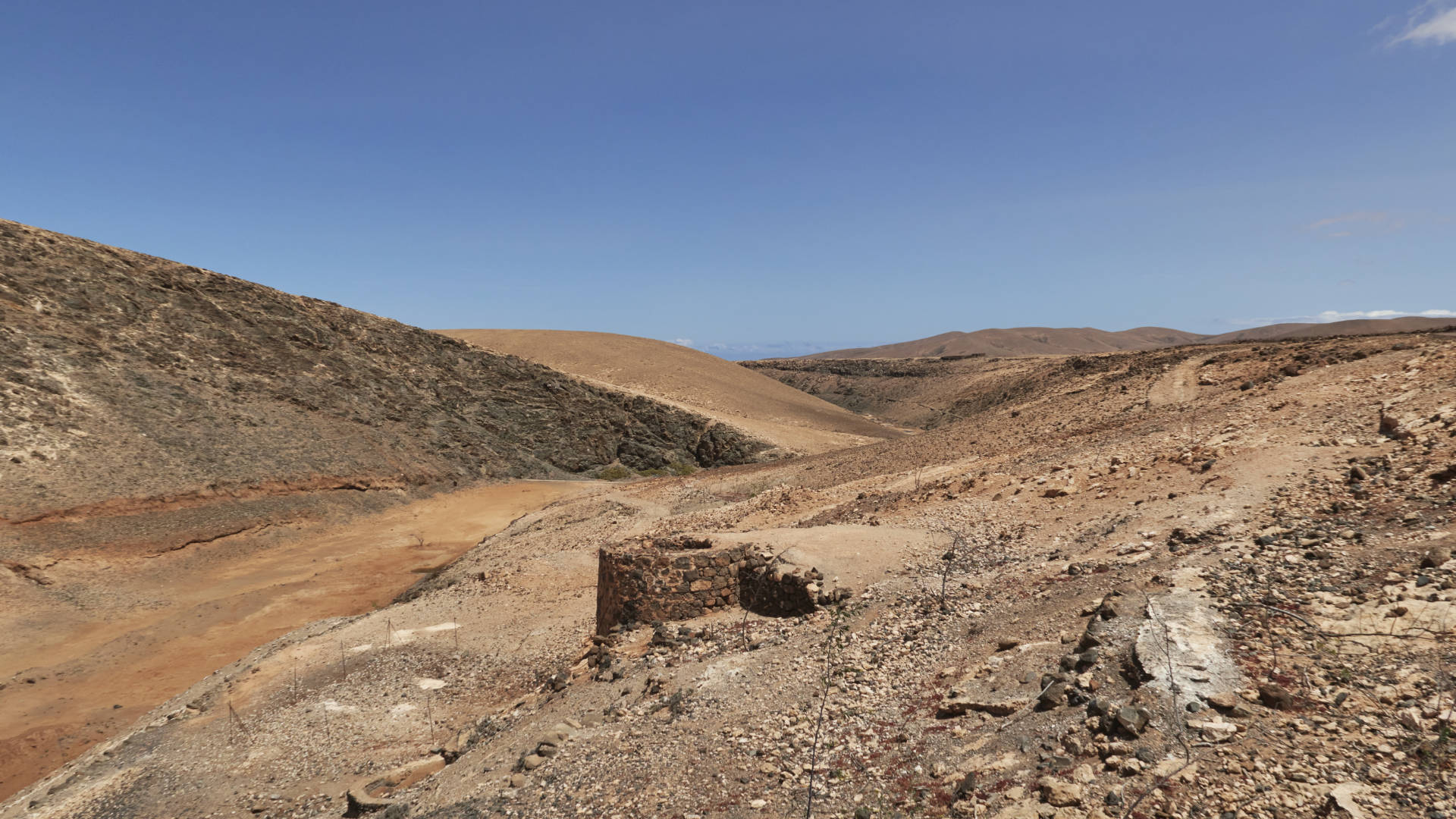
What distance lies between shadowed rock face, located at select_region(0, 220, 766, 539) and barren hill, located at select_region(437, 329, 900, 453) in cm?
318

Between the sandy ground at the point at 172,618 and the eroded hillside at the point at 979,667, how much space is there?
2079mm

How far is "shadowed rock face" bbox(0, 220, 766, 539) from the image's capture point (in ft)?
56.5

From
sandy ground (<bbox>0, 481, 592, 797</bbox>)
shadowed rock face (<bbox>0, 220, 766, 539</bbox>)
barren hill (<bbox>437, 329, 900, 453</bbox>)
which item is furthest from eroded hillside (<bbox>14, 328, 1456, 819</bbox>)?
barren hill (<bbox>437, 329, 900, 453</bbox>)

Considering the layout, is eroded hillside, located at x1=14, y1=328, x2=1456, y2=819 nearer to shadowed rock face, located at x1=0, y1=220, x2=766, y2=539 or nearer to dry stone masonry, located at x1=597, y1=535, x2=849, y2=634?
dry stone masonry, located at x1=597, y1=535, x2=849, y2=634

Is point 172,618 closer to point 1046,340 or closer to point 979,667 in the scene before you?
point 979,667

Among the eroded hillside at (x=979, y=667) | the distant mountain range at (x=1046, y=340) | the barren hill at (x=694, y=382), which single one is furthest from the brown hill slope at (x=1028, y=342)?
the eroded hillside at (x=979, y=667)

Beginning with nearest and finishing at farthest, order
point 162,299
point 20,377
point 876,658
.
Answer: point 876,658 < point 20,377 < point 162,299

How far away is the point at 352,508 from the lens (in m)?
21.1

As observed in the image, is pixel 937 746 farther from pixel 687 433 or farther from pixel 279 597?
pixel 687 433

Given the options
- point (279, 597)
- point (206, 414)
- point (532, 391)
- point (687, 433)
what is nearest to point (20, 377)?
point (206, 414)

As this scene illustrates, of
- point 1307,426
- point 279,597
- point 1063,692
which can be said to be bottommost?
point 279,597

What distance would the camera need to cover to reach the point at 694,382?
40875mm

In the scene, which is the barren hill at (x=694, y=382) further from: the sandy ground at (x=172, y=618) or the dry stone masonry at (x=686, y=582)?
the dry stone masonry at (x=686, y=582)

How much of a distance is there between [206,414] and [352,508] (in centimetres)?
465
